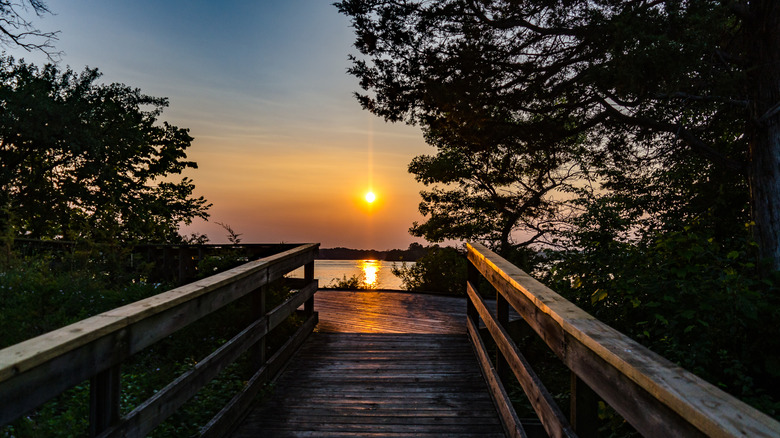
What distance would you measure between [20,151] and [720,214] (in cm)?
2114

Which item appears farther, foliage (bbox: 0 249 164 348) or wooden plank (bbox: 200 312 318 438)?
foliage (bbox: 0 249 164 348)

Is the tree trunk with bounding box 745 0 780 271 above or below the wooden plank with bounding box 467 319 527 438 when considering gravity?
above

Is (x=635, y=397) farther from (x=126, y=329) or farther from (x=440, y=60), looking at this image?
(x=440, y=60)

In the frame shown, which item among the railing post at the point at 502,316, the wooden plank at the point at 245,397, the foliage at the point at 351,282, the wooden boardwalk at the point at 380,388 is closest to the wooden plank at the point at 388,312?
the wooden boardwalk at the point at 380,388

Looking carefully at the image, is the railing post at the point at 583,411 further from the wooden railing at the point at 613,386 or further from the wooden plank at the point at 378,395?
the wooden plank at the point at 378,395

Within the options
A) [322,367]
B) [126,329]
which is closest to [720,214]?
[322,367]

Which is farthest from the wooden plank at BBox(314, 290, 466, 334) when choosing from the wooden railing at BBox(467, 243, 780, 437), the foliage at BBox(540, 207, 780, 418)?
the wooden railing at BBox(467, 243, 780, 437)

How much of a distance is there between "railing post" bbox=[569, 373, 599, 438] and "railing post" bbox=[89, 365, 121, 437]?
1967 mm

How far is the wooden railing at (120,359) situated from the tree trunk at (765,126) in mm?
7352

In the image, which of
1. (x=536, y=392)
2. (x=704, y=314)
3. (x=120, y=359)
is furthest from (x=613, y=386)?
(x=704, y=314)

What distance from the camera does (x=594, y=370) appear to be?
71.6 inches

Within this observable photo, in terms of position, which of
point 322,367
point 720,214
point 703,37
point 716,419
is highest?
point 703,37

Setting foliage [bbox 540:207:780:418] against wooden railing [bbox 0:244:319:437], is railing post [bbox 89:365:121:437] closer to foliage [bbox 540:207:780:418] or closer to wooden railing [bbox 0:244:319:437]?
wooden railing [bbox 0:244:319:437]

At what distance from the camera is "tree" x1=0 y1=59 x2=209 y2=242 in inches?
605
